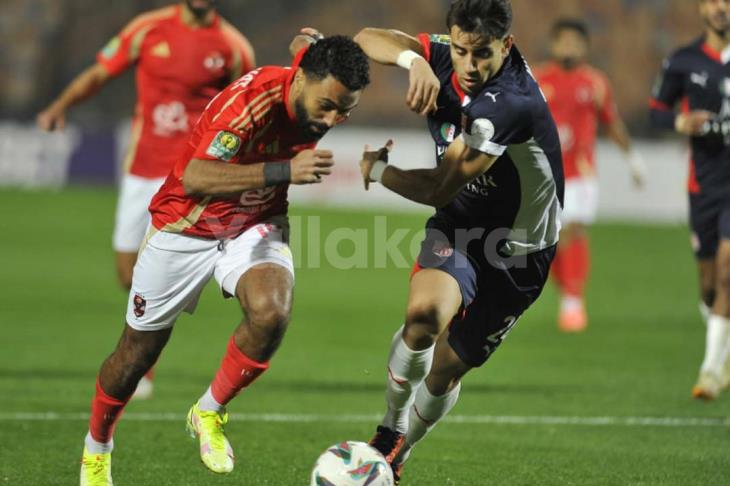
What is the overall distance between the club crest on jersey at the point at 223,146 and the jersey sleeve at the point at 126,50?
343cm

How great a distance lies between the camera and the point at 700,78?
8.85 metres

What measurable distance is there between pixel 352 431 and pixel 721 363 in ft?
8.71

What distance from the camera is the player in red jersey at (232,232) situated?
213 inches

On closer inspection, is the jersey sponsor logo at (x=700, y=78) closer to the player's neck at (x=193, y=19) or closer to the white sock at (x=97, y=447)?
the player's neck at (x=193, y=19)

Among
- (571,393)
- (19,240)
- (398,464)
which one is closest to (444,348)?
(398,464)

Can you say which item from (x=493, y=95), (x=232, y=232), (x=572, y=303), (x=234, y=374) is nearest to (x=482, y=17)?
(x=493, y=95)

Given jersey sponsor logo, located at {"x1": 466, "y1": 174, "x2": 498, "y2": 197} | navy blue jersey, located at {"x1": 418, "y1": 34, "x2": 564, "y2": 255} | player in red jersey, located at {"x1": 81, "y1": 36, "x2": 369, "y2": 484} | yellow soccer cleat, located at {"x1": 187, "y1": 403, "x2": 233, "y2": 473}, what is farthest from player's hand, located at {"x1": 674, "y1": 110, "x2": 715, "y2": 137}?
yellow soccer cleat, located at {"x1": 187, "y1": 403, "x2": 233, "y2": 473}

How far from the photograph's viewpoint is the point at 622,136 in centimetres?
1257

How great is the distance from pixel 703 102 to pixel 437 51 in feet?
11.5

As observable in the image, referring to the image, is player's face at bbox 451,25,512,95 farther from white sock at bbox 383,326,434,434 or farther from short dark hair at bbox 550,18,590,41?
short dark hair at bbox 550,18,590,41

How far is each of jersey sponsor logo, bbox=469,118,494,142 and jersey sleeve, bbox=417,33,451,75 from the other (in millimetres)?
550

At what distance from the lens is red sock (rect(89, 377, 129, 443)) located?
19.0ft

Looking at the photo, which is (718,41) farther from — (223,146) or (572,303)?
(223,146)

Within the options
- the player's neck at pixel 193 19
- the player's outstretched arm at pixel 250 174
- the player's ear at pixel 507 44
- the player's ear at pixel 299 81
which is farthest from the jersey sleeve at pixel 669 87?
the player's outstretched arm at pixel 250 174
